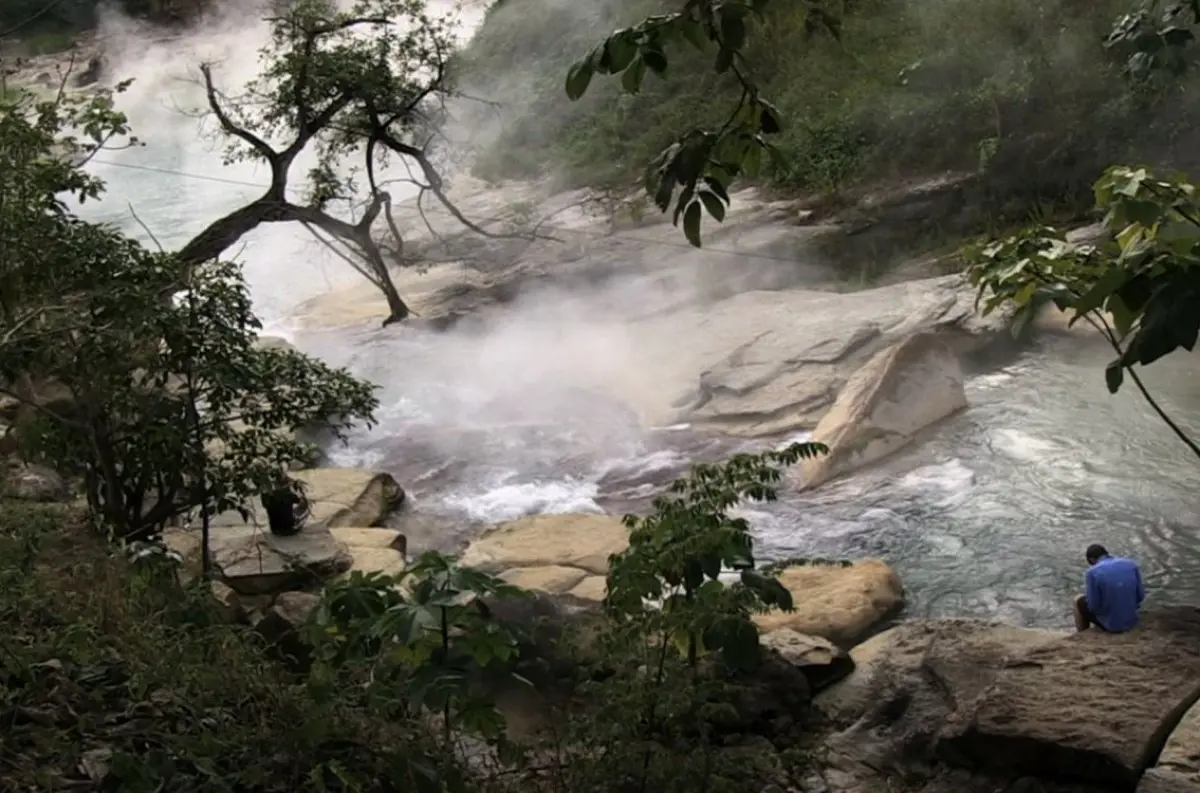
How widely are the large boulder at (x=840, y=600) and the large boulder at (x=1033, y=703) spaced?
26.8 inches

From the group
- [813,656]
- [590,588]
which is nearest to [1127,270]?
[813,656]

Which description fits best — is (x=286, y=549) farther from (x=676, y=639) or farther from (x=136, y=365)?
(x=676, y=639)

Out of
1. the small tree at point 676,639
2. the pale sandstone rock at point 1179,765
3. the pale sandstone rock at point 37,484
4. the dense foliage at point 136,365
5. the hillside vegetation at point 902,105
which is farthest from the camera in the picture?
the hillside vegetation at point 902,105

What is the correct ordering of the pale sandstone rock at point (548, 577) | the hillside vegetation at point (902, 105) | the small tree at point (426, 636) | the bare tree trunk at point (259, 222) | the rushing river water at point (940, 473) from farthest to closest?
the hillside vegetation at point (902, 105)
the bare tree trunk at point (259, 222)
the rushing river water at point (940, 473)
the pale sandstone rock at point (548, 577)
the small tree at point (426, 636)

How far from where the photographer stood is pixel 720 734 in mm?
4363

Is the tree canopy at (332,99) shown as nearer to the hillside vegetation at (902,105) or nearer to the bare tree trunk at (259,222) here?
the bare tree trunk at (259,222)

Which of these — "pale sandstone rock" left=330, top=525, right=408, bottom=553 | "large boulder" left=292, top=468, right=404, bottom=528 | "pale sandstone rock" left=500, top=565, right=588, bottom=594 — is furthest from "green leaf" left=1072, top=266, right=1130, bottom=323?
"large boulder" left=292, top=468, right=404, bottom=528

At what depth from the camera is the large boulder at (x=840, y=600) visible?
5992 millimetres

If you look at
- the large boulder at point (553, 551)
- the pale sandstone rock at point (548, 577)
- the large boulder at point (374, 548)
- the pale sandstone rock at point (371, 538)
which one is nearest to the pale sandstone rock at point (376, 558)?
the large boulder at point (374, 548)

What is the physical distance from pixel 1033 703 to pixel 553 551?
3.38 meters

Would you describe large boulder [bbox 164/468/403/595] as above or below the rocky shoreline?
above

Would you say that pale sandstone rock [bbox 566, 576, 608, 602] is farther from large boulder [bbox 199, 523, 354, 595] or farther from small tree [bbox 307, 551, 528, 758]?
small tree [bbox 307, 551, 528, 758]

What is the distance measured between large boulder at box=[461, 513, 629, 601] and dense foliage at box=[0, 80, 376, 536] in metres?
1.73

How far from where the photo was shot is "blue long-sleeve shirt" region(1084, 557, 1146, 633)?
5125mm
